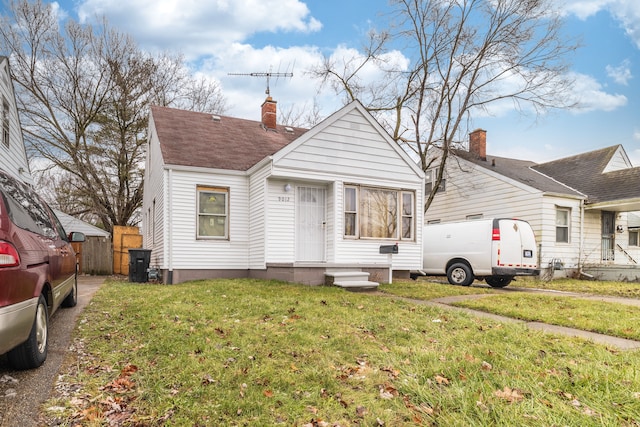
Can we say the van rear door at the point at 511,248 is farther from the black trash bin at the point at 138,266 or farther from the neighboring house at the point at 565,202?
the black trash bin at the point at 138,266

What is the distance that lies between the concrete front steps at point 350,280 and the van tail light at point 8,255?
7.39m

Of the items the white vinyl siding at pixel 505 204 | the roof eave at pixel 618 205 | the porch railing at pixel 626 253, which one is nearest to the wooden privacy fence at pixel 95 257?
the white vinyl siding at pixel 505 204

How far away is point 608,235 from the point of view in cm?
1833

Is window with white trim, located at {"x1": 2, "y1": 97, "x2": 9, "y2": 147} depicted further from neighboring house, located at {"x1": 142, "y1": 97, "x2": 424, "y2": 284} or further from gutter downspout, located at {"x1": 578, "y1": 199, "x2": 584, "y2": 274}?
gutter downspout, located at {"x1": 578, "y1": 199, "x2": 584, "y2": 274}

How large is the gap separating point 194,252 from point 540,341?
9410mm

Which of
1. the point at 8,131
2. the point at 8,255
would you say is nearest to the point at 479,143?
the point at 8,131

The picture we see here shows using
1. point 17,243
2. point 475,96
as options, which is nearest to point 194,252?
point 17,243

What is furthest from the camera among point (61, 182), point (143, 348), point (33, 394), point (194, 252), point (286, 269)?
point (61, 182)

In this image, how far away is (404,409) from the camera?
3.02m

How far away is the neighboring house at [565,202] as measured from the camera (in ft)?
54.4

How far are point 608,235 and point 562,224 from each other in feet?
9.58

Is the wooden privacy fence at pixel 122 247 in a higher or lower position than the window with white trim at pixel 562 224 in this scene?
lower

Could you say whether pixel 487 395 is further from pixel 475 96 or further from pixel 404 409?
pixel 475 96

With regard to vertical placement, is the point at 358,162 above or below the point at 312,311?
above
